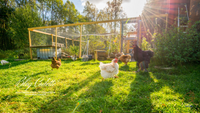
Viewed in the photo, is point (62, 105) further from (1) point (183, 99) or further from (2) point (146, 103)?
(1) point (183, 99)

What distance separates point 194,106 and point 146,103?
0.68 m

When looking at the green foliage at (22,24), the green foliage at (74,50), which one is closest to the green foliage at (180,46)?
the green foliage at (74,50)

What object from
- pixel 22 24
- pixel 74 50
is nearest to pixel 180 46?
pixel 74 50

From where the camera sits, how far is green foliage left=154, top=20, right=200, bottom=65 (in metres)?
3.37

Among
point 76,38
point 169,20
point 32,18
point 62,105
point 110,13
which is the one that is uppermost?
point 110,13

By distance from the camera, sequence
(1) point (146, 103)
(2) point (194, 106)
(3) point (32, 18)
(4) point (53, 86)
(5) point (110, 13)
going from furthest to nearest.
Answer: (5) point (110, 13) → (3) point (32, 18) → (4) point (53, 86) → (1) point (146, 103) → (2) point (194, 106)

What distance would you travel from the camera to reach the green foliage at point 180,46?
11.0 feet

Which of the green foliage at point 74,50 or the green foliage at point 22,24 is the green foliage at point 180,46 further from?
the green foliage at point 22,24

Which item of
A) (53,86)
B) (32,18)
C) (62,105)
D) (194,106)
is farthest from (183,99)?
(32,18)

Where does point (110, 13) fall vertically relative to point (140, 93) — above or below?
above

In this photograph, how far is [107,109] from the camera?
4.56 ft

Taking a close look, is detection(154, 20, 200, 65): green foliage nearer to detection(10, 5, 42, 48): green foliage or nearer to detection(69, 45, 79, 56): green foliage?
detection(69, 45, 79, 56): green foliage

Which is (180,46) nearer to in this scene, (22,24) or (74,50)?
(74,50)

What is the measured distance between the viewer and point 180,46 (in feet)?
11.5
